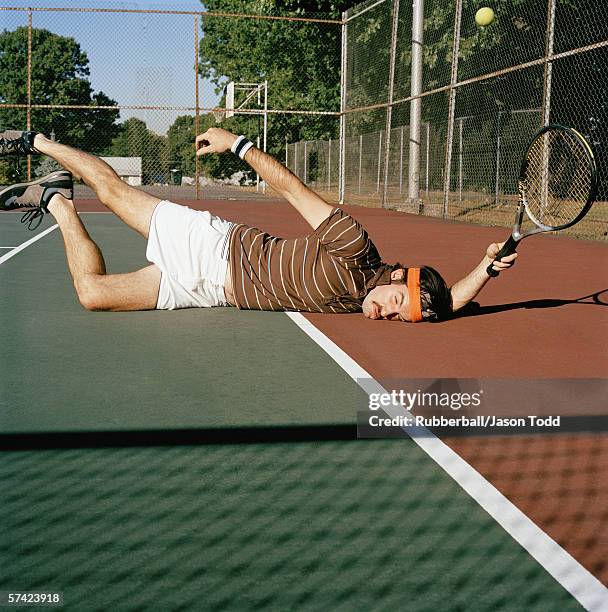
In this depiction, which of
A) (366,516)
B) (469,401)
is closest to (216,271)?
(469,401)

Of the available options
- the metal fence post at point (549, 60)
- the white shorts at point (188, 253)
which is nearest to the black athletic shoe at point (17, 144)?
the white shorts at point (188, 253)

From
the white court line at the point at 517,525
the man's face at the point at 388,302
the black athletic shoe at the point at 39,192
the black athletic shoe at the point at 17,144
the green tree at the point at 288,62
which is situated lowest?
the white court line at the point at 517,525

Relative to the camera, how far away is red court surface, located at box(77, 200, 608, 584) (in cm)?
278

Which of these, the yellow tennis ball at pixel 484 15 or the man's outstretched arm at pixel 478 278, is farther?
the yellow tennis ball at pixel 484 15

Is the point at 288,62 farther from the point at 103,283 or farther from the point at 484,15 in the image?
the point at 103,283

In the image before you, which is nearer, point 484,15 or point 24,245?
point 24,245

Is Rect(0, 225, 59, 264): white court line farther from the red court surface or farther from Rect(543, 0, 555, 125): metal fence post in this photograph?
Rect(543, 0, 555, 125): metal fence post

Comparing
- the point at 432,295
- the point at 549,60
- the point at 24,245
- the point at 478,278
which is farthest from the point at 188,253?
the point at 549,60

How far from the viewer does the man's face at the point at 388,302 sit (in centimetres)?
527

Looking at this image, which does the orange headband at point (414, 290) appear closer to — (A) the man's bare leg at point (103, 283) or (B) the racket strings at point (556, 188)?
(A) the man's bare leg at point (103, 283)

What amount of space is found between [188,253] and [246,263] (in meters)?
0.39

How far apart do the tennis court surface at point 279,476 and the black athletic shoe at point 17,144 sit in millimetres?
1670

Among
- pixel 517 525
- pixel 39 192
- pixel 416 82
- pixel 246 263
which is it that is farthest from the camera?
pixel 416 82

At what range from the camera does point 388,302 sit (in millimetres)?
Answer: 5305
